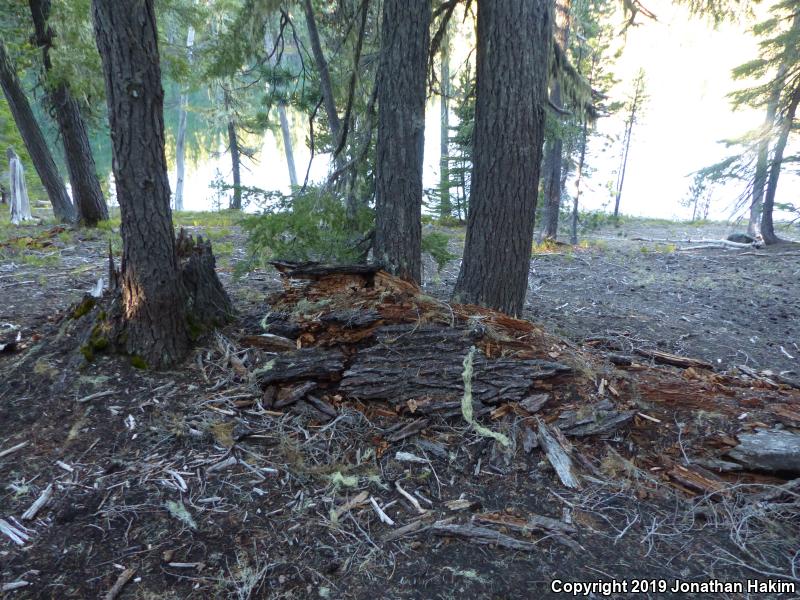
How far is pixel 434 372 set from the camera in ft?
10.8

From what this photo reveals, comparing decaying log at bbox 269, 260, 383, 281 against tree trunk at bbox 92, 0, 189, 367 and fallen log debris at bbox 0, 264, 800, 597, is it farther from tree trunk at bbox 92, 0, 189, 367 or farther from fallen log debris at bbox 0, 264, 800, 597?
tree trunk at bbox 92, 0, 189, 367

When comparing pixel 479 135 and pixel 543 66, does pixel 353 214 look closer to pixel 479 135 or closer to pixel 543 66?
pixel 479 135

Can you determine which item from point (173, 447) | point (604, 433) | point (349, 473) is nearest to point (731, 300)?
point (604, 433)

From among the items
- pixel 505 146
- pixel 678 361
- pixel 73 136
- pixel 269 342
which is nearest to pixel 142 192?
pixel 269 342

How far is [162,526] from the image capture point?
2.31m

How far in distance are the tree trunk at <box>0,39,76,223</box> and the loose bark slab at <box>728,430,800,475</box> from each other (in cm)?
1211

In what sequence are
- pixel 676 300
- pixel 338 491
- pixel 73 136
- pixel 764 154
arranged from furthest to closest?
1. pixel 764 154
2. pixel 73 136
3. pixel 676 300
4. pixel 338 491

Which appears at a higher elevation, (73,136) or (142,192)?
(73,136)

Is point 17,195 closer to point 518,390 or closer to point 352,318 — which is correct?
point 352,318

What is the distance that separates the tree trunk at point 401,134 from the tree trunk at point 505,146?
0.55 metres

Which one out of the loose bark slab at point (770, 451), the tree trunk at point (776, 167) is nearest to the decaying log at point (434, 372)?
the loose bark slab at point (770, 451)

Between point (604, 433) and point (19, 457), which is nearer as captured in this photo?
point (19, 457)

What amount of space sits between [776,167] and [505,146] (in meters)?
12.9

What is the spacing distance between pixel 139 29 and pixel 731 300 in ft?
29.1
